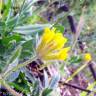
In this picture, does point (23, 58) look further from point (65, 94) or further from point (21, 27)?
point (65, 94)

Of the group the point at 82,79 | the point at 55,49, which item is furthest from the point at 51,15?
the point at 55,49

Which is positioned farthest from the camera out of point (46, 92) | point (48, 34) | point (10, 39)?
point (10, 39)

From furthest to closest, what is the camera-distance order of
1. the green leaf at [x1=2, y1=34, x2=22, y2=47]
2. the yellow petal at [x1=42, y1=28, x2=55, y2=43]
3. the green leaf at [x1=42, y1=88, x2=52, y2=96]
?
the green leaf at [x1=2, y1=34, x2=22, y2=47] → the green leaf at [x1=42, y1=88, x2=52, y2=96] → the yellow petal at [x1=42, y1=28, x2=55, y2=43]

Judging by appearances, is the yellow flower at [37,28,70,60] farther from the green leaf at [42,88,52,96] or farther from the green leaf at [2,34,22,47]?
the green leaf at [2,34,22,47]

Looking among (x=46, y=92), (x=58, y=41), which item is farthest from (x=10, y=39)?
(x=58, y=41)

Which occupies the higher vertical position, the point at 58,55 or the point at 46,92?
the point at 58,55

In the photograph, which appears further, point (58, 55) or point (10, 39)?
point (10, 39)

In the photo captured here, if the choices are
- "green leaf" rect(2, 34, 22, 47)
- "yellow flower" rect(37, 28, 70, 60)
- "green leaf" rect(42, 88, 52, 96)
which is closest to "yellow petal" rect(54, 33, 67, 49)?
"yellow flower" rect(37, 28, 70, 60)

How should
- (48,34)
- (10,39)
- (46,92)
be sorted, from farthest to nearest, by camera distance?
(10,39), (46,92), (48,34)

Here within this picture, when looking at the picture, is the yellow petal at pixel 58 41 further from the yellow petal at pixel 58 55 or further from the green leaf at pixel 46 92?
the green leaf at pixel 46 92

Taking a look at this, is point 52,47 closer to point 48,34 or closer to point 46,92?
point 48,34
